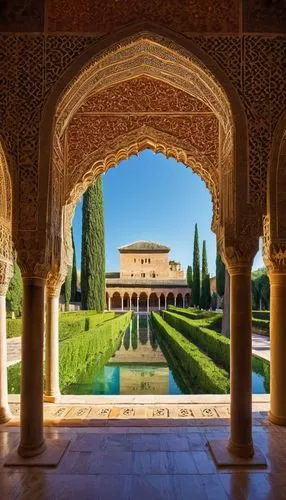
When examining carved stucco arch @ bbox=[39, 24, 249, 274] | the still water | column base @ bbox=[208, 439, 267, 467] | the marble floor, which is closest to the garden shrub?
the still water

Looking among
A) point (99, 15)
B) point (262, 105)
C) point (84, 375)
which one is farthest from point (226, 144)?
point (84, 375)

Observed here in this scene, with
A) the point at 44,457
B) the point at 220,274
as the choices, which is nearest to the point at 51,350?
the point at 44,457

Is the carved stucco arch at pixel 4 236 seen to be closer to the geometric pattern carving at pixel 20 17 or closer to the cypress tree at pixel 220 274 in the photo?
the geometric pattern carving at pixel 20 17

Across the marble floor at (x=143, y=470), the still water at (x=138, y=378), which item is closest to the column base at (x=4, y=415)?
the marble floor at (x=143, y=470)

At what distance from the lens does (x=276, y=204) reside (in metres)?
4.71

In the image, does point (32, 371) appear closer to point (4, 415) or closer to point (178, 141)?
point (4, 415)

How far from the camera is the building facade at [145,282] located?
149 feet

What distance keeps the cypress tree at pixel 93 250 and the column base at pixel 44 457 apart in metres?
17.5

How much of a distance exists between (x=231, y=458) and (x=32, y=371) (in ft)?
7.16

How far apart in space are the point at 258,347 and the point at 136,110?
9528mm

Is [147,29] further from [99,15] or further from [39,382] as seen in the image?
[39,382]

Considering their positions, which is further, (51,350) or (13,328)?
(13,328)

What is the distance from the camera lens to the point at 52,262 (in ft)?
15.3

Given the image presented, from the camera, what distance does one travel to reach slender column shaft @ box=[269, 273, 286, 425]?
5.31 m
